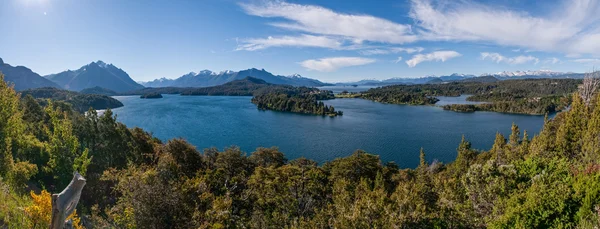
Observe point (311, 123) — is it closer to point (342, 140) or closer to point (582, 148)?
point (342, 140)

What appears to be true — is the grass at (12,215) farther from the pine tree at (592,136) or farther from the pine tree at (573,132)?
the pine tree at (573,132)

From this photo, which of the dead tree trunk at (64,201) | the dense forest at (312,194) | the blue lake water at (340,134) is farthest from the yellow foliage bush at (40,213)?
the blue lake water at (340,134)

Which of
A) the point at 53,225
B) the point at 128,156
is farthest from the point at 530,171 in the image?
the point at 128,156

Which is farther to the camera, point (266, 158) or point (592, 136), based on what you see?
point (266, 158)

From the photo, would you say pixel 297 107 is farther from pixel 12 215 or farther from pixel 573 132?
pixel 12 215

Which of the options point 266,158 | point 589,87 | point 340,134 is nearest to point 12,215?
point 266,158

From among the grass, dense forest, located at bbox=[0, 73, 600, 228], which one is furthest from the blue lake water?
the grass

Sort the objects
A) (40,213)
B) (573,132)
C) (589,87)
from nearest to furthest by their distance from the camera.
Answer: (40,213), (573,132), (589,87)

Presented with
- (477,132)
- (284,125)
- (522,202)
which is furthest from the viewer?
(284,125)

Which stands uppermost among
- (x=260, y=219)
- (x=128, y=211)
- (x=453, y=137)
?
(x=128, y=211)
